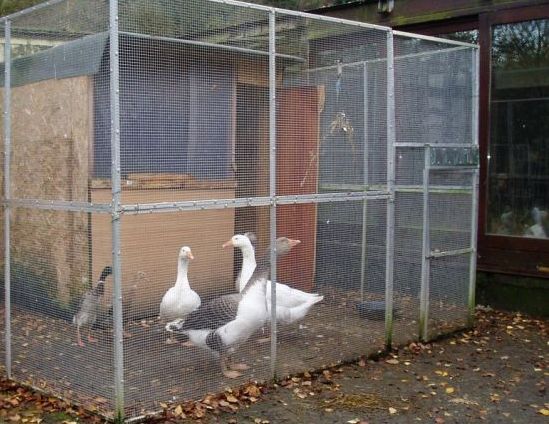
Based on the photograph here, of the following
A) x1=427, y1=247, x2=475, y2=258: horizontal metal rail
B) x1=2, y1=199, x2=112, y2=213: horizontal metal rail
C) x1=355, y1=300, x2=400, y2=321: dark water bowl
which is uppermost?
x1=2, y1=199, x2=112, y2=213: horizontal metal rail

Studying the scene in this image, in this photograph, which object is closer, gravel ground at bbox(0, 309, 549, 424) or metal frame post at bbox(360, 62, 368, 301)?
gravel ground at bbox(0, 309, 549, 424)

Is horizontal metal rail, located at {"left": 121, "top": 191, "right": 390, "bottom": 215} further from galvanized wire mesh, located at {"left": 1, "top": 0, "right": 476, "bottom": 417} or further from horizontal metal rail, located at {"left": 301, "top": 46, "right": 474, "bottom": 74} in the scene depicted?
horizontal metal rail, located at {"left": 301, "top": 46, "right": 474, "bottom": 74}

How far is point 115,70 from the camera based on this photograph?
4.08m

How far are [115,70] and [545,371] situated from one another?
422cm

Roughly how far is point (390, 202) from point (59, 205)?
9.33 ft

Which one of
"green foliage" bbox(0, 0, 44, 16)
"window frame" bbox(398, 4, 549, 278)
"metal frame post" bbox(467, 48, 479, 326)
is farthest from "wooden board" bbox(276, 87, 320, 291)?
"green foliage" bbox(0, 0, 44, 16)

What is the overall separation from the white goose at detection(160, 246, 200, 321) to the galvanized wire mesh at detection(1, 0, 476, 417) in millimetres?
31

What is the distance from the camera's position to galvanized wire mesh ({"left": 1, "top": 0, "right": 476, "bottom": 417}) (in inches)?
174

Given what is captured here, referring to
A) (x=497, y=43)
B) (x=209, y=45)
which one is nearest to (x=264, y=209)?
(x=209, y=45)

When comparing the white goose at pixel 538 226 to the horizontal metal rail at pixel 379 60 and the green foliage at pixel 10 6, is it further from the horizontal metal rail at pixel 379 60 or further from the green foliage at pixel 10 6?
the green foliage at pixel 10 6

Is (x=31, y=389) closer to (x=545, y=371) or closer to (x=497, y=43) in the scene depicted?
(x=545, y=371)

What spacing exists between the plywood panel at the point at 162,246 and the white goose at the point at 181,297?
1.8 inches

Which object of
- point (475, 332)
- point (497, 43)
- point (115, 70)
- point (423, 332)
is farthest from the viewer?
point (497, 43)

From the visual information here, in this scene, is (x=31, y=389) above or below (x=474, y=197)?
below
